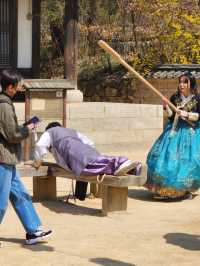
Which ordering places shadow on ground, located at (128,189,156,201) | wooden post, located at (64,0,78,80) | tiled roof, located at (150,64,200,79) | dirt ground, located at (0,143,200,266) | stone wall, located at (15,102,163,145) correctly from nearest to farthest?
dirt ground, located at (0,143,200,266) < shadow on ground, located at (128,189,156,201) < stone wall, located at (15,102,163,145) < wooden post, located at (64,0,78,80) < tiled roof, located at (150,64,200,79)

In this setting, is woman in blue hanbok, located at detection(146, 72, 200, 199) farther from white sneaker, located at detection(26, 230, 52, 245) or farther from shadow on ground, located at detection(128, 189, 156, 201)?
white sneaker, located at detection(26, 230, 52, 245)

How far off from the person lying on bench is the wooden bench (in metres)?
0.08

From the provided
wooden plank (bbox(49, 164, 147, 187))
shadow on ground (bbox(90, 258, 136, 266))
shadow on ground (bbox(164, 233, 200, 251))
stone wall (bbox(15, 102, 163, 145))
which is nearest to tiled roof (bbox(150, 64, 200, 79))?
stone wall (bbox(15, 102, 163, 145))

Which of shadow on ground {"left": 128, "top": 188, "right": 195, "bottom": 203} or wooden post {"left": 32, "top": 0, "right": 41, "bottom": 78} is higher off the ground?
wooden post {"left": 32, "top": 0, "right": 41, "bottom": 78}

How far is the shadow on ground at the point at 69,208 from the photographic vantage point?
27.3 feet

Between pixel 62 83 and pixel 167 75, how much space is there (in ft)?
15.6

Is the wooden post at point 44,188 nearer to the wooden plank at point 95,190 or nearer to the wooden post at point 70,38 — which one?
the wooden plank at point 95,190

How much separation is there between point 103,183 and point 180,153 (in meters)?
1.48

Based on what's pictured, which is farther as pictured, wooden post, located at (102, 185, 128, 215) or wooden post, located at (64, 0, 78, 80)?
wooden post, located at (64, 0, 78, 80)

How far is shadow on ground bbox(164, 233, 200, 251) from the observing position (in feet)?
21.8

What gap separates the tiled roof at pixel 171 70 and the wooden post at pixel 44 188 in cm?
749

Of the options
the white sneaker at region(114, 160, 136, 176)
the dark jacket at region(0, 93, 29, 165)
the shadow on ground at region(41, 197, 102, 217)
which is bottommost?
the shadow on ground at region(41, 197, 102, 217)

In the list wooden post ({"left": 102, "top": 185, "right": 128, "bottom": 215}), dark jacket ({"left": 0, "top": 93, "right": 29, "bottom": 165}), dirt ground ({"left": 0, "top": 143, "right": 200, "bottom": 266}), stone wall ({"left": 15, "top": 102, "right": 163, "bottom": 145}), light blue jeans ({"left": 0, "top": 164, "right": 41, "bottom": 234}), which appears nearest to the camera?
dirt ground ({"left": 0, "top": 143, "right": 200, "bottom": 266})

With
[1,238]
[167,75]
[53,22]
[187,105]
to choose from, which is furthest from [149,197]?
[53,22]
